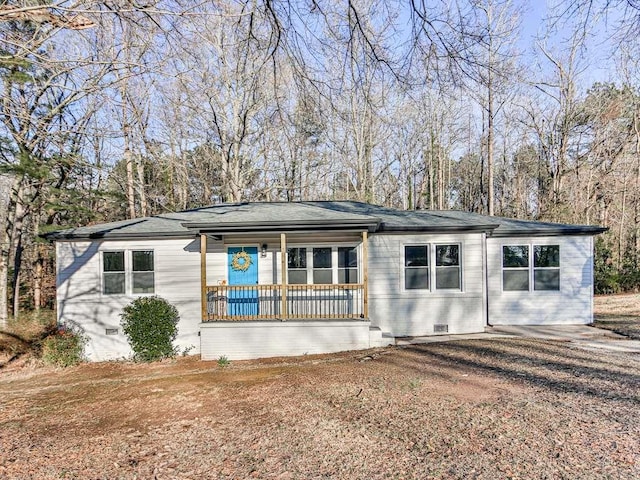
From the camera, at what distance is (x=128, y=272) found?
32.3ft

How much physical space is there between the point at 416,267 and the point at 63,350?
31.4 ft

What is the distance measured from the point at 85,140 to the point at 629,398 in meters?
9.76

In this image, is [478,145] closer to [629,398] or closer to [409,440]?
[629,398]

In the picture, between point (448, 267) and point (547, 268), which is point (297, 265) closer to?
point (448, 267)

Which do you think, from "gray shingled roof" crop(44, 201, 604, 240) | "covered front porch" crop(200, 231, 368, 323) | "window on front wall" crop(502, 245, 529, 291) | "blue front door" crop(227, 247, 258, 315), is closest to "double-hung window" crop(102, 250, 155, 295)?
"gray shingled roof" crop(44, 201, 604, 240)

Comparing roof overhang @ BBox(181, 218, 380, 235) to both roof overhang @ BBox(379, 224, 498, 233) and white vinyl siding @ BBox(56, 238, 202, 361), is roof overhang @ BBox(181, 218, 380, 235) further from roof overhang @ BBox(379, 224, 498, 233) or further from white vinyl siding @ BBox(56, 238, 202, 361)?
white vinyl siding @ BBox(56, 238, 202, 361)

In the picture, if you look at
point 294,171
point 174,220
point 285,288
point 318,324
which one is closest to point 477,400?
point 318,324

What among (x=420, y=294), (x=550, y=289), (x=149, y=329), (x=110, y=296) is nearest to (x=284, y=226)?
(x=420, y=294)

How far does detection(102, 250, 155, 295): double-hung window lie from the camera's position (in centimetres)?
985

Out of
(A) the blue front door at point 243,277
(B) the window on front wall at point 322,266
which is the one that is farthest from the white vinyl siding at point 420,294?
(A) the blue front door at point 243,277

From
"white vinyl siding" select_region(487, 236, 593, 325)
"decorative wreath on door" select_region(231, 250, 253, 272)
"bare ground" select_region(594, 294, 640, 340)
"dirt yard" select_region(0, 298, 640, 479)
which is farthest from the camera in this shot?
"white vinyl siding" select_region(487, 236, 593, 325)

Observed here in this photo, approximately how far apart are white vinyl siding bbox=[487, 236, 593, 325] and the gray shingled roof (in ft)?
1.16

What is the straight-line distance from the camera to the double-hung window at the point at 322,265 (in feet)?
32.6

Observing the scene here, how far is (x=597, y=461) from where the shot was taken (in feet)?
10.3
